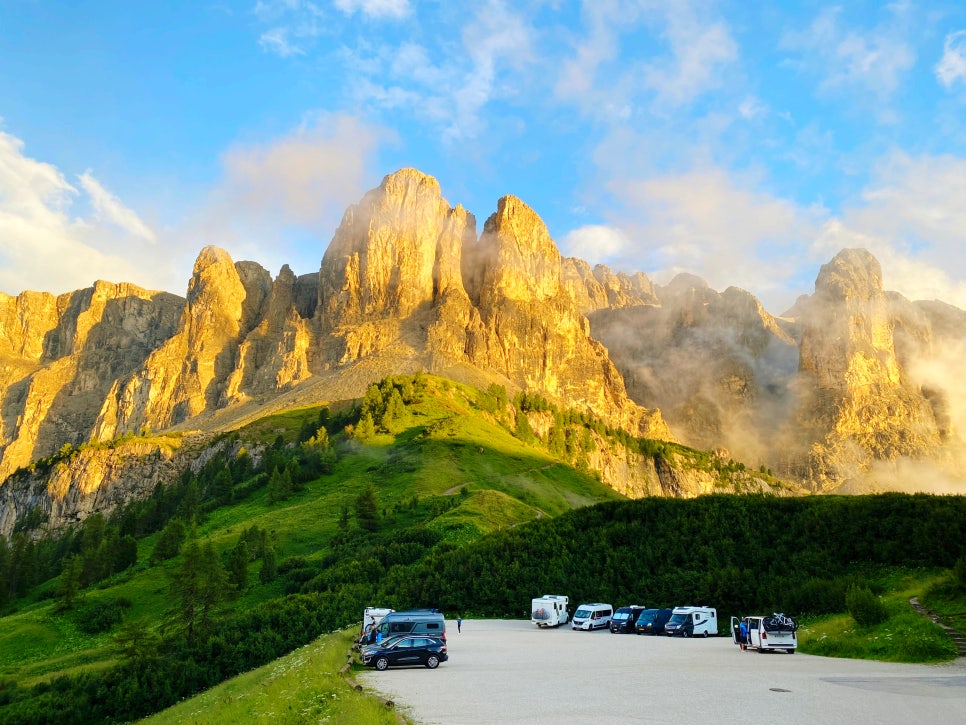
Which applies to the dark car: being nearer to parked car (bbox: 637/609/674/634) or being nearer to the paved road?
the paved road

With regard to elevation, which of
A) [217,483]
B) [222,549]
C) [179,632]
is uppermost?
[217,483]

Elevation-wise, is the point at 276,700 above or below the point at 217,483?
below

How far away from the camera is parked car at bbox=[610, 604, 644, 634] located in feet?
164

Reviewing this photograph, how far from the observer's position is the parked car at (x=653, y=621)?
4784 cm

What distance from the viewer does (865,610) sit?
3622 cm

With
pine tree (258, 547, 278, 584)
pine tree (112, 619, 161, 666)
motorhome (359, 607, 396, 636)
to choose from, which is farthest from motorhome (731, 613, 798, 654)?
pine tree (258, 547, 278, 584)

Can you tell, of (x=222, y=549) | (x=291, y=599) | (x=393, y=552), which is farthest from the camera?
(x=222, y=549)

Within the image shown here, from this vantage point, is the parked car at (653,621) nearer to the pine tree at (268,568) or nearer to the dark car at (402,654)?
the dark car at (402,654)

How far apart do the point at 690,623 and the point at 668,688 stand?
80.2 feet

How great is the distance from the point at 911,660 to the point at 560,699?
18.6 metres

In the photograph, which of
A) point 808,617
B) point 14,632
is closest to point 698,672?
point 808,617

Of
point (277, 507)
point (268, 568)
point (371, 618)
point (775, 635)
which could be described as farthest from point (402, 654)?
point (277, 507)

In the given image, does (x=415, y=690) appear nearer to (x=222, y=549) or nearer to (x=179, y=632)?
(x=179, y=632)

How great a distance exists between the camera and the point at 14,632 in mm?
66562
